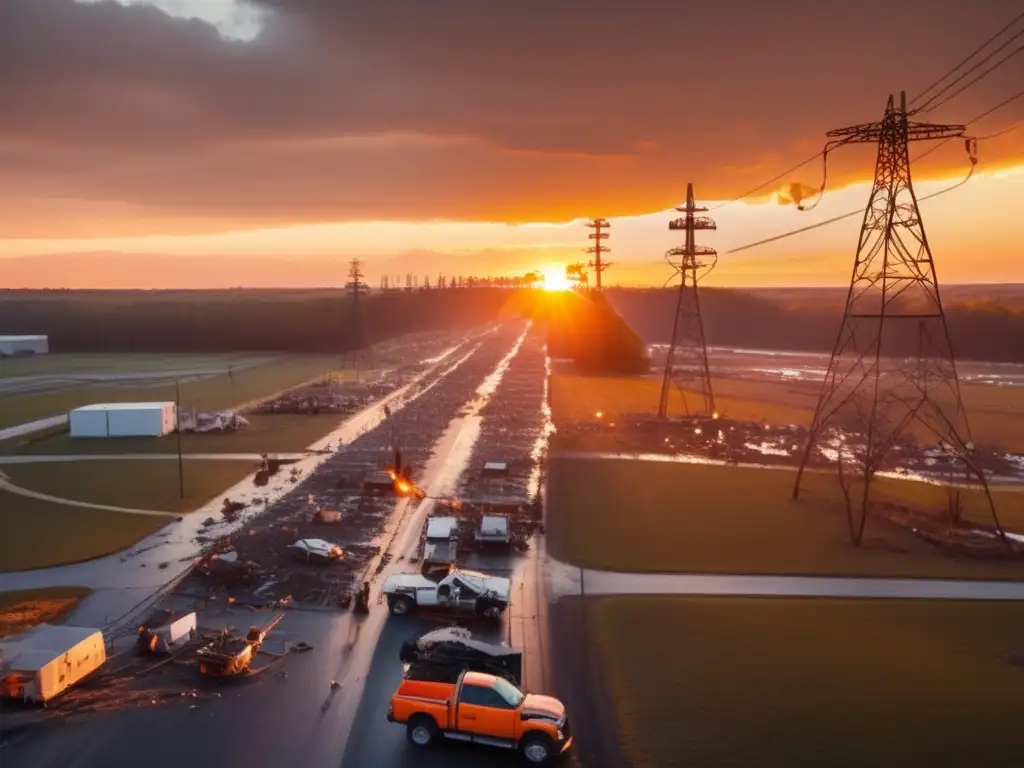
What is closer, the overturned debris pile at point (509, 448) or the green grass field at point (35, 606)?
the green grass field at point (35, 606)

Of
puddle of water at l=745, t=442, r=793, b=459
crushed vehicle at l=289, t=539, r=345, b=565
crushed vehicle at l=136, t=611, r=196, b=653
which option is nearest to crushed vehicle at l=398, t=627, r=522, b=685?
crushed vehicle at l=136, t=611, r=196, b=653

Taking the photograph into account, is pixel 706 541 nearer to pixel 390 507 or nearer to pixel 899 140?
pixel 390 507

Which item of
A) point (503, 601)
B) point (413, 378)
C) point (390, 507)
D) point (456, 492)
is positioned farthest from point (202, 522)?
point (413, 378)

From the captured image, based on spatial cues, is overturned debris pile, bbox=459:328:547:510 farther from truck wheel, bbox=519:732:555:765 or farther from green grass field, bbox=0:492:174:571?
truck wheel, bbox=519:732:555:765

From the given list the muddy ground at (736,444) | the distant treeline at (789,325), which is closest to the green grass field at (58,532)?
the muddy ground at (736,444)

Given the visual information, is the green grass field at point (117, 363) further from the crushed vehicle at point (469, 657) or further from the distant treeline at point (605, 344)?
the crushed vehicle at point (469, 657)

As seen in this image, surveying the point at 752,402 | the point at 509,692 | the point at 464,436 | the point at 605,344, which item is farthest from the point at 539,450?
the point at 605,344

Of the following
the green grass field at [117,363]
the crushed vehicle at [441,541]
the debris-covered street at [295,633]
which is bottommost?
the debris-covered street at [295,633]

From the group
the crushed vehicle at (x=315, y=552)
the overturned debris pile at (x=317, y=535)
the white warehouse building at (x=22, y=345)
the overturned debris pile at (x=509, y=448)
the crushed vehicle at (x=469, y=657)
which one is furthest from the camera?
the white warehouse building at (x=22, y=345)
